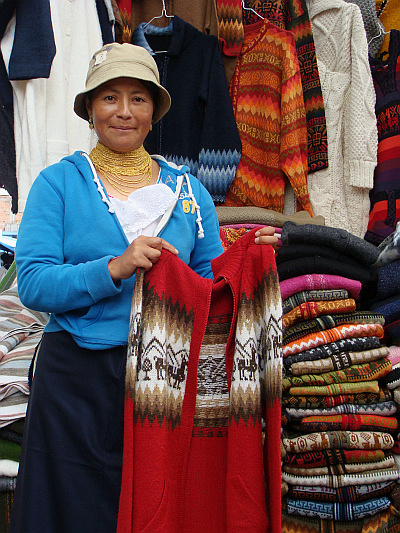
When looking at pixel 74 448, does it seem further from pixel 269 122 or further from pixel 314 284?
pixel 269 122

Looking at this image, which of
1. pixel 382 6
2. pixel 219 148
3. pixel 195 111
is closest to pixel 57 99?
pixel 195 111

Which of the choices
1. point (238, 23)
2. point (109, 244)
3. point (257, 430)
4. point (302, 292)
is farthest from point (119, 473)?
point (238, 23)

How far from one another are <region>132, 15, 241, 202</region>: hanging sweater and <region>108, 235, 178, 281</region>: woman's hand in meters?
1.15

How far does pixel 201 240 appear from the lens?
4.06ft

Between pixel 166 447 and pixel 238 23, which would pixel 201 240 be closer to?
pixel 166 447

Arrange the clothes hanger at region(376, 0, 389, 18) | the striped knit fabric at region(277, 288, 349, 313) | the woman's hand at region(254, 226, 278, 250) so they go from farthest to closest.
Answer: the clothes hanger at region(376, 0, 389, 18)
the striped knit fabric at region(277, 288, 349, 313)
the woman's hand at region(254, 226, 278, 250)

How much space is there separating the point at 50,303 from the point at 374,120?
1.68 metres

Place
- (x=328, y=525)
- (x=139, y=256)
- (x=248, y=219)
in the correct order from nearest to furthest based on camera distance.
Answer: (x=139, y=256)
(x=328, y=525)
(x=248, y=219)

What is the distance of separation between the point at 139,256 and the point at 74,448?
43 centimetres

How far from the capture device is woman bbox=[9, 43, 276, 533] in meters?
0.98

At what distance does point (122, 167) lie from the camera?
1185 millimetres

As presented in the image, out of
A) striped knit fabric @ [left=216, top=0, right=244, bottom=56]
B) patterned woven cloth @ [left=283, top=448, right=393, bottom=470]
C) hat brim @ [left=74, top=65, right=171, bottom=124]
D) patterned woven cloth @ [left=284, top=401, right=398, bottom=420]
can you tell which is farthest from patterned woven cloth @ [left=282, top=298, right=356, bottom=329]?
striped knit fabric @ [left=216, top=0, right=244, bottom=56]

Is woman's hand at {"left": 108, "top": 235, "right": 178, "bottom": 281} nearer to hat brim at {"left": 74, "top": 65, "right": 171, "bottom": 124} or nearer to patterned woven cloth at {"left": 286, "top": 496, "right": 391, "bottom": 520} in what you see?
hat brim at {"left": 74, "top": 65, "right": 171, "bottom": 124}

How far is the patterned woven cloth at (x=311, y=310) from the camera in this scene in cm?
143
